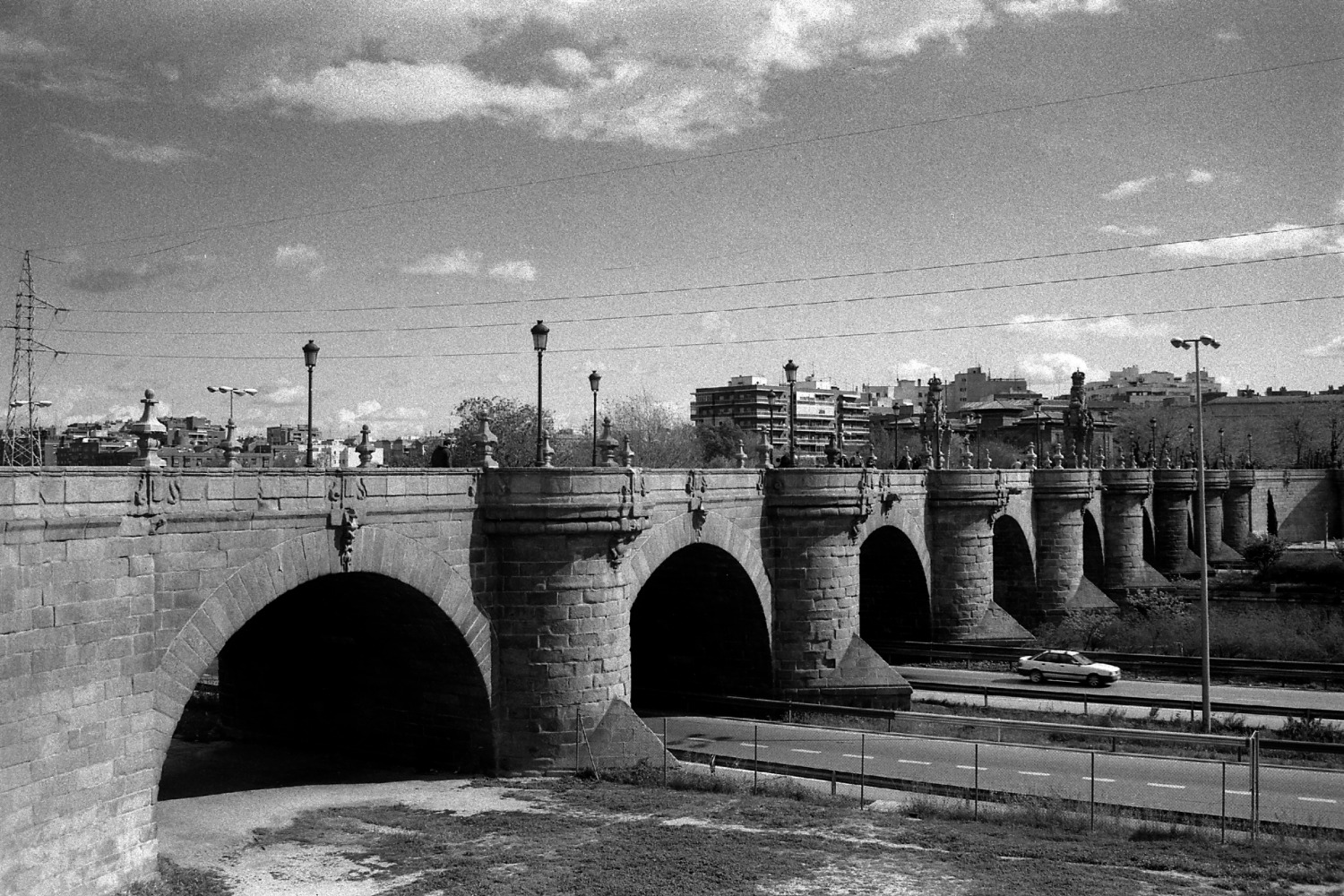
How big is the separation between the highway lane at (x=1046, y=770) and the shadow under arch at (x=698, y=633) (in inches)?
118

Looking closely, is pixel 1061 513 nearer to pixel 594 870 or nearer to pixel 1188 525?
pixel 1188 525

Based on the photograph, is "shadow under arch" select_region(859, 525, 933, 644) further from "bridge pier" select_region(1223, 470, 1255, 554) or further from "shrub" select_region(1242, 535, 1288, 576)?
"bridge pier" select_region(1223, 470, 1255, 554)

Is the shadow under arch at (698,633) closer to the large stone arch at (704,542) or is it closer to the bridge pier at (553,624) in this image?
the large stone arch at (704,542)

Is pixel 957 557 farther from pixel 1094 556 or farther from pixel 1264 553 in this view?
pixel 1264 553

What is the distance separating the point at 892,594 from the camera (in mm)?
46188

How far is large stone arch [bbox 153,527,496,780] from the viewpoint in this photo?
1722cm

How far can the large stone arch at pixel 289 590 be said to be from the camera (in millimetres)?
17219

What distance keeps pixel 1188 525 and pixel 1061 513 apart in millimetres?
33165

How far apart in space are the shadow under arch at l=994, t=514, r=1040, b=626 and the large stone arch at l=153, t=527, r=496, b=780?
34908 millimetres

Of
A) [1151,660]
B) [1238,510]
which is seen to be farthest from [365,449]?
[1238,510]

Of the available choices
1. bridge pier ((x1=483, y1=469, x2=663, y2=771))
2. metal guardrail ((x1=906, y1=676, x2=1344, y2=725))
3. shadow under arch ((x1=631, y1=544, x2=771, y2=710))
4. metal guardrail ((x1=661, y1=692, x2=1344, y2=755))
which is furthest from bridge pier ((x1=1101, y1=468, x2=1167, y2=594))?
bridge pier ((x1=483, y1=469, x2=663, y2=771))

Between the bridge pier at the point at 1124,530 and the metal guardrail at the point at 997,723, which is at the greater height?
the bridge pier at the point at 1124,530

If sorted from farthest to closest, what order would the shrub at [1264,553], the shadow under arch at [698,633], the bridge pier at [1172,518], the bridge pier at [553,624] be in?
the bridge pier at [1172,518] < the shrub at [1264,553] < the shadow under arch at [698,633] < the bridge pier at [553,624]

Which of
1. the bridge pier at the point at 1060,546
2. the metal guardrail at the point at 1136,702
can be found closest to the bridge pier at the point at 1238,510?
the bridge pier at the point at 1060,546
